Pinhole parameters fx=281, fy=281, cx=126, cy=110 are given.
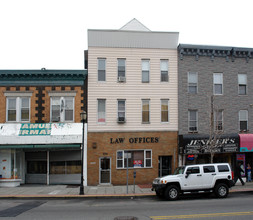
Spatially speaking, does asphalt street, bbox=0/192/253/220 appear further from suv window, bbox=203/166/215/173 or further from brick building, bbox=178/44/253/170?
brick building, bbox=178/44/253/170

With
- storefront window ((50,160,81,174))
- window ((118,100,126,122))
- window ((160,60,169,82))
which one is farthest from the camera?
window ((160,60,169,82))

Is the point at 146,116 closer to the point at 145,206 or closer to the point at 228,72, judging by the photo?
the point at 228,72

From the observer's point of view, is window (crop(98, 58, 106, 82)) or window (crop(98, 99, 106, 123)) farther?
window (crop(98, 58, 106, 82))

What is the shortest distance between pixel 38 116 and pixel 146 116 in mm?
7932

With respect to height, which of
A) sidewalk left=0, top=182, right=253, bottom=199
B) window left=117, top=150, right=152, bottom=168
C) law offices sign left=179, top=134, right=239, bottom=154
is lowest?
sidewalk left=0, top=182, right=253, bottom=199

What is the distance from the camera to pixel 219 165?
15469mm

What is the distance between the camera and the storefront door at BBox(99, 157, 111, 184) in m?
20.4

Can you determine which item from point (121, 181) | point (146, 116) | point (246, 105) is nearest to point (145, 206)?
point (121, 181)

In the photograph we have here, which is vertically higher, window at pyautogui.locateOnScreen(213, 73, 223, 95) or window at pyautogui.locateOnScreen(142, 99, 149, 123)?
window at pyautogui.locateOnScreen(213, 73, 223, 95)

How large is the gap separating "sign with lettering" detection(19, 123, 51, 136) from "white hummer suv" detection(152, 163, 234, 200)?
360 inches

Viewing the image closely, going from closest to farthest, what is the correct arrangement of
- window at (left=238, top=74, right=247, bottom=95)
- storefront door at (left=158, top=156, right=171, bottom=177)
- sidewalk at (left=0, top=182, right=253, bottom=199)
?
sidewalk at (left=0, top=182, right=253, bottom=199) < storefront door at (left=158, top=156, right=171, bottom=177) < window at (left=238, top=74, right=247, bottom=95)

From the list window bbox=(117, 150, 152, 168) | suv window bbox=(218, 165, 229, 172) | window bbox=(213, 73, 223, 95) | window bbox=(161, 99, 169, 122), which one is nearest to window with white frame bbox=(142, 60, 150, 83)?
window bbox=(161, 99, 169, 122)

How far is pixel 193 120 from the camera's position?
2150cm

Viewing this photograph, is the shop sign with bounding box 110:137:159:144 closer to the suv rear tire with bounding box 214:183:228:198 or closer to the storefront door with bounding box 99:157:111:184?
the storefront door with bounding box 99:157:111:184
